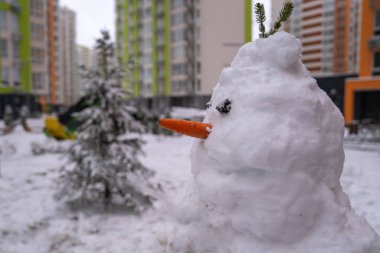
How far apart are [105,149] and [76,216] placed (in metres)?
1.19

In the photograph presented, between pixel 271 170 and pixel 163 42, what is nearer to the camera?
pixel 271 170

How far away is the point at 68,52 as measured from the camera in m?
79.6

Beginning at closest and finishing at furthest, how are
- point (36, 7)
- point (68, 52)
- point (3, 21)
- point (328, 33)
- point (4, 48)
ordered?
1. point (3, 21)
2. point (4, 48)
3. point (36, 7)
4. point (328, 33)
5. point (68, 52)

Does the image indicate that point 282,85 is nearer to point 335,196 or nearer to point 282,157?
point 282,157

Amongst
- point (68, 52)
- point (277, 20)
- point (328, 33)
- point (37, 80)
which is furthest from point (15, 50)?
point (68, 52)

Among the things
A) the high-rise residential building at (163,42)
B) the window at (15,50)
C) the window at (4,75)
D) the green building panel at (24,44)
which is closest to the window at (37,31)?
the green building panel at (24,44)

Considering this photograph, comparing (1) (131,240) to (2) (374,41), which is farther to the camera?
(2) (374,41)

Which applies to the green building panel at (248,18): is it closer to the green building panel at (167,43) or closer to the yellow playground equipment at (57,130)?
the yellow playground equipment at (57,130)

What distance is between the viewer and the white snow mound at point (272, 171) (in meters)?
1.64

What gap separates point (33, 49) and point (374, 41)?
30225 millimetres

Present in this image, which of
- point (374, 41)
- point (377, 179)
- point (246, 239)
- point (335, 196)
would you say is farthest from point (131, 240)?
point (374, 41)

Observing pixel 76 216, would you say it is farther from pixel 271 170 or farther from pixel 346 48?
pixel 346 48

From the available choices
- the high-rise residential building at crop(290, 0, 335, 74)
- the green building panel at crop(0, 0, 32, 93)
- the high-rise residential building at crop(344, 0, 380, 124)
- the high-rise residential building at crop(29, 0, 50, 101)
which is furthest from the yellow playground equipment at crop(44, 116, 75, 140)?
the high-rise residential building at crop(290, 0, 335, 74)

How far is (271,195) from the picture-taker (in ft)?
5.41
